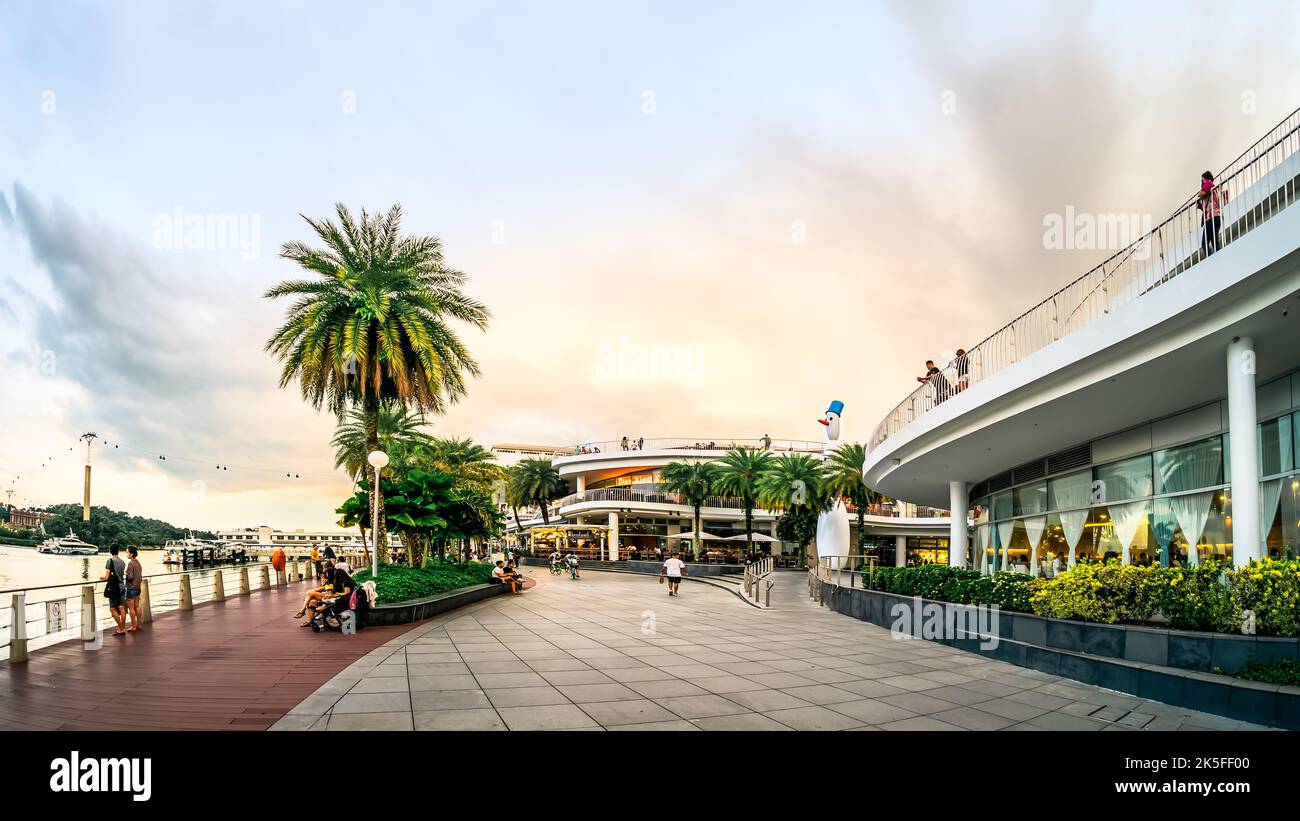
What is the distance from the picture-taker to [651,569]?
44719 mm

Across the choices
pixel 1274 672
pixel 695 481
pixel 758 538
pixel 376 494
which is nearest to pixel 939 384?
pixel 1274 672

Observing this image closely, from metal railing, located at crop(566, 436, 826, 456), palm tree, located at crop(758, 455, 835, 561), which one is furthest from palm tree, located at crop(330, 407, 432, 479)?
metal railing, located at crop(566, 436, 826, 456)

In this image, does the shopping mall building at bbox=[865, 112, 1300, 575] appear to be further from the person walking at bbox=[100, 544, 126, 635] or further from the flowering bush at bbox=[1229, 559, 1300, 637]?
the person walking at bbox=[100, 544, 126, 635]

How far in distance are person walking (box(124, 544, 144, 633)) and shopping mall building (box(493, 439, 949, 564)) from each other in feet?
161

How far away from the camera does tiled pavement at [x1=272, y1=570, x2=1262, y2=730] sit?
281 inches

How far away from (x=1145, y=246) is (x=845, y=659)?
884 centimetres

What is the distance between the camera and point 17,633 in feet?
31.3

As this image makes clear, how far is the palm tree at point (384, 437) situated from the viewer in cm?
3184

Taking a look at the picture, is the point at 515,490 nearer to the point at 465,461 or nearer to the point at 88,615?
the point at 465,461

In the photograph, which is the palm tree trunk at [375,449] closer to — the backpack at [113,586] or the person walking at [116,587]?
the person walking at [116,587]

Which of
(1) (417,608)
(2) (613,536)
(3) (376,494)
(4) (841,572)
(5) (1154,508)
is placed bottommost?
(2) (613,536)

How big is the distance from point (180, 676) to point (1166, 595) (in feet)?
42.7

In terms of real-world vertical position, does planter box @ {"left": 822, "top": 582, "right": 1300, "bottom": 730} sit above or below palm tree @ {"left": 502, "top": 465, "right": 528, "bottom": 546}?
above
